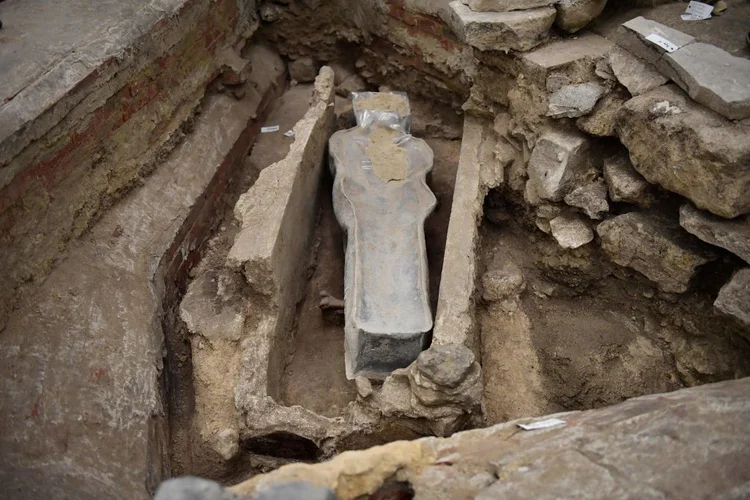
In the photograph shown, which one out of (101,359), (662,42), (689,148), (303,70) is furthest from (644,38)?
(303,70)

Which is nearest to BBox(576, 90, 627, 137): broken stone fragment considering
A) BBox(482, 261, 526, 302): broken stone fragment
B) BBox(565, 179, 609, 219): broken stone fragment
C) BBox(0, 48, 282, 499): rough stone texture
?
BBox(565, 179, 609, 219): broken stone fragment

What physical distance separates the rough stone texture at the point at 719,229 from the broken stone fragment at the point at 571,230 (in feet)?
1.95

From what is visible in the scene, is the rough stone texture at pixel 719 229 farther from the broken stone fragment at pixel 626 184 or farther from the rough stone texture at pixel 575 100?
the rough stone texture at pixel 575 100

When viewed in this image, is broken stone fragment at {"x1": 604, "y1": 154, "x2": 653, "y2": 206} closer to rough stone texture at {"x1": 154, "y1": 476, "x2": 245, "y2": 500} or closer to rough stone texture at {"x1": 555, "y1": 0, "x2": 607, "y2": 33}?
rough stone texture at {"x1": 555, "y1": 0, "x2": 607, "y2": 33}

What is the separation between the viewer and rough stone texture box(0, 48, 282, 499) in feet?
9.33

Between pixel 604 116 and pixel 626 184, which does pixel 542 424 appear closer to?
pixel 626 184

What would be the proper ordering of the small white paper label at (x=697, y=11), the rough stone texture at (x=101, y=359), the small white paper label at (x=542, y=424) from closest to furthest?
the small white paper label at (x=542, y=424) → the rough stone texture at (x=101, y=359) → the small white paper label at (x=697, y=11)

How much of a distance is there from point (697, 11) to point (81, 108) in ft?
11.7

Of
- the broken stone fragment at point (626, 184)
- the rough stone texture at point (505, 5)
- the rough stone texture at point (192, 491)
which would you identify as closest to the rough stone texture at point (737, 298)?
the broken stone fragment at point (626, 184)

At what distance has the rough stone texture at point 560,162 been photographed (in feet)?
12.3

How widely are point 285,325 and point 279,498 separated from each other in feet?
6.52

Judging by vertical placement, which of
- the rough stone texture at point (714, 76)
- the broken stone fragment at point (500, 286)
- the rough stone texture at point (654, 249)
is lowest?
the broken stone fragment at point (500, 286)

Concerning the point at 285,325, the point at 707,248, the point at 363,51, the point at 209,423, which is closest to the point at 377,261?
the point at 285,325

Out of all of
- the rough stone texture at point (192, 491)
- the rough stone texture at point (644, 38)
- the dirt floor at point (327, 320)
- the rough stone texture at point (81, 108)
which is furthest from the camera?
the dirt floor at point (327, 320)
